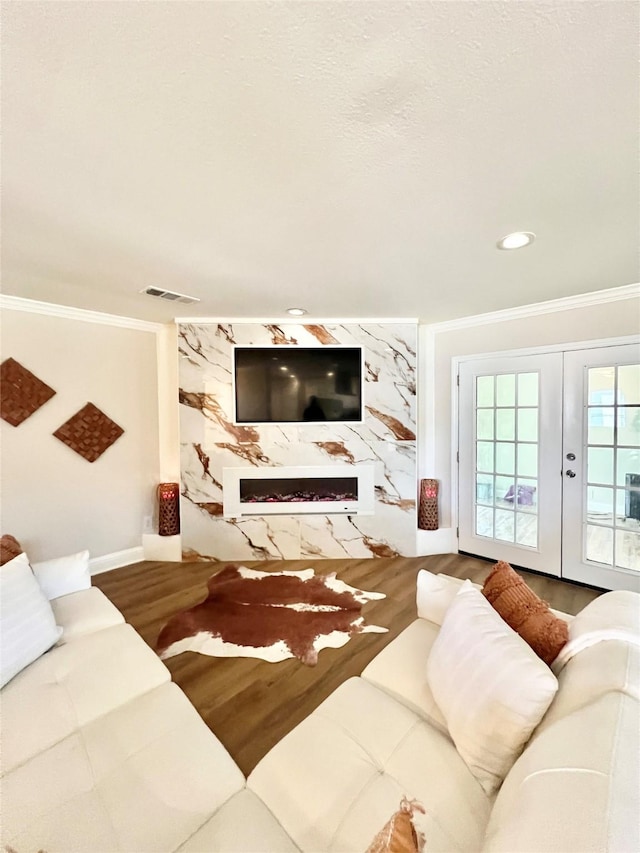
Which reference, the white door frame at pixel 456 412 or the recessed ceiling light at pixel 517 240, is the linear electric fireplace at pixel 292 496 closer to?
the white door frame at pixel 456 412

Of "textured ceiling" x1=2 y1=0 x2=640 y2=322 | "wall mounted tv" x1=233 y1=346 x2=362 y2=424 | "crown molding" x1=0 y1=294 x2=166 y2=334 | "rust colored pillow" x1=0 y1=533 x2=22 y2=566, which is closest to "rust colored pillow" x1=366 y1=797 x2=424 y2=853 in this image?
"textured ceiling" x1=2 y1=0 x2=640 y2=322

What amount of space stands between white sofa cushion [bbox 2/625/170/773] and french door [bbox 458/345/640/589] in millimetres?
3042

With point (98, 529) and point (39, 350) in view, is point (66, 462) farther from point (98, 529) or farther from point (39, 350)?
point (39, 350)

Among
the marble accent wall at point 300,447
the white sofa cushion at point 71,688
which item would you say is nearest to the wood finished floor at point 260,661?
the marble accent wall at point 300,447

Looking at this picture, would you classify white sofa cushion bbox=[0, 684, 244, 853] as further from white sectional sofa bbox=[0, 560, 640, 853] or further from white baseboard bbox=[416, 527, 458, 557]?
white baseboard bbox=[416, 527, 458, 557]

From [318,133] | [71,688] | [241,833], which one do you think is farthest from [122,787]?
[318,133]

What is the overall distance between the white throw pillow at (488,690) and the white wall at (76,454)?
316cm

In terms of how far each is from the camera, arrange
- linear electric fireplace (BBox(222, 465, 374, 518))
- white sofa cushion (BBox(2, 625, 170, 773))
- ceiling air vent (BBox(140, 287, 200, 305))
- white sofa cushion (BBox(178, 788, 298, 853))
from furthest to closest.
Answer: linear electric fireplace (BBox(222, 465, 374, 518)) < ceiling air vent (BBox(140, 287, 200, 305)) < white sofa cushion (BBox(2, 625, 170, 773)) < white sofa cushion (BBox(178, 788, 298, 853))

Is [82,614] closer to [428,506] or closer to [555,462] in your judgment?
[428,506]

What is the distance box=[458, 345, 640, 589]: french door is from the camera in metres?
2.55

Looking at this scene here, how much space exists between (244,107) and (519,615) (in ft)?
6.17

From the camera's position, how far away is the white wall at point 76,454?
2.65 metres

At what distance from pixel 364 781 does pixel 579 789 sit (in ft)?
1.92

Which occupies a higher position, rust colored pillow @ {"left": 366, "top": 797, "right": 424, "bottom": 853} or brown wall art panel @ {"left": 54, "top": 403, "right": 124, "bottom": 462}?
brown wall art panel @ {"left": 54, "top": 403, "right": 124, "bottom": 462}
